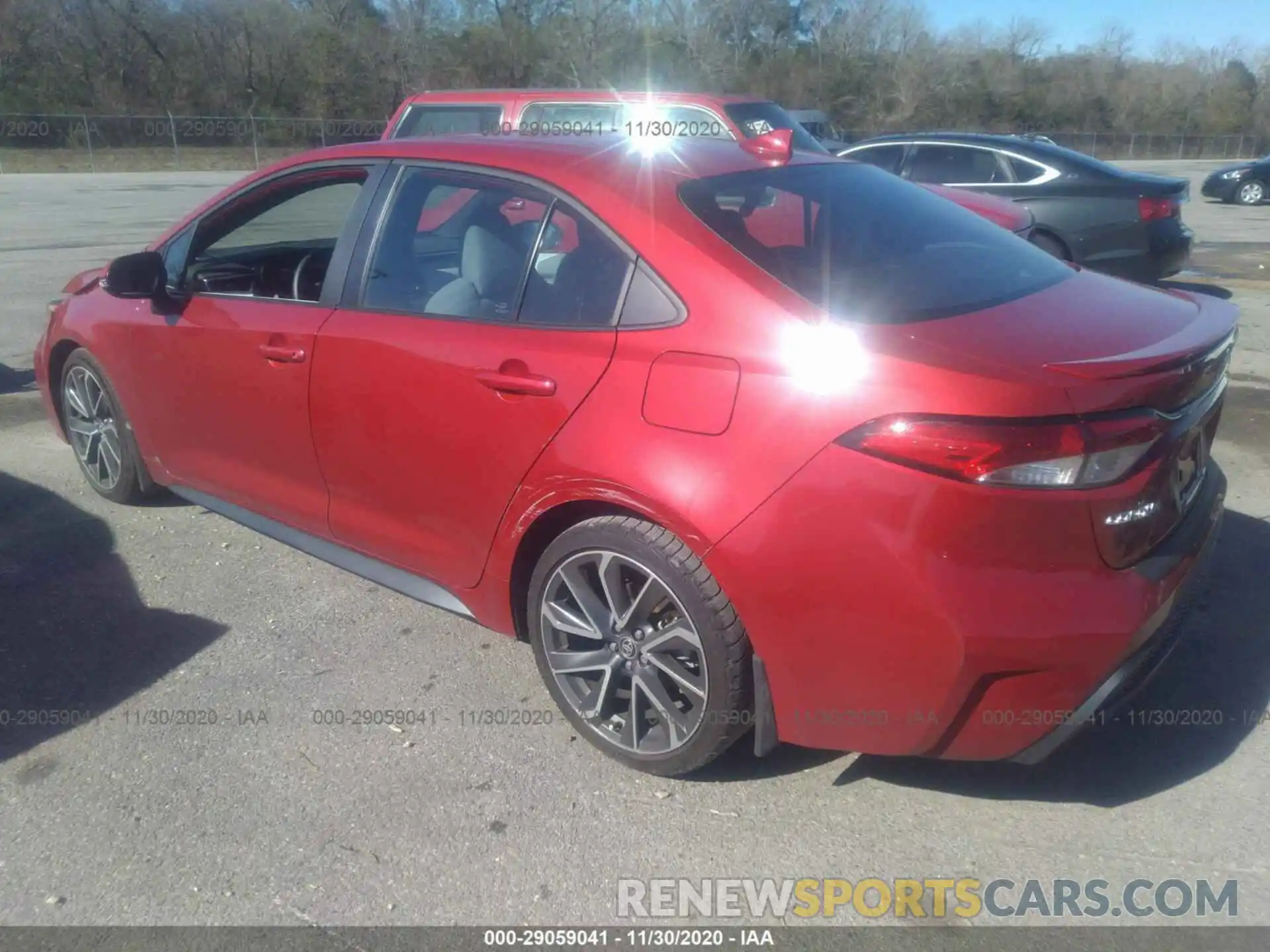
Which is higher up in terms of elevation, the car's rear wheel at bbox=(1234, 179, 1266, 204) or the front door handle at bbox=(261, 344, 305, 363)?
the front door handle at bbox=(261, 344, 305, 363)

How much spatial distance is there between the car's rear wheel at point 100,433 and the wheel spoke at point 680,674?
291cm

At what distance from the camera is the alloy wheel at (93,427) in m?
4.93

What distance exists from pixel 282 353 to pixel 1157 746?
9.97 feet

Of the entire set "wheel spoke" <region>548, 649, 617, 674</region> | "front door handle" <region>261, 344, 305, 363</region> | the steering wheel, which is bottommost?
"wheel spoke" <region>548, 649, 617, 674</region>

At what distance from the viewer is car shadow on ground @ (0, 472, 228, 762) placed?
3.55 metres

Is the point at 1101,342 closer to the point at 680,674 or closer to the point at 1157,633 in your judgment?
the point at 1157,633

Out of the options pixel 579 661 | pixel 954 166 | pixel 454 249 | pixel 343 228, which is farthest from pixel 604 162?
pixel 954 166

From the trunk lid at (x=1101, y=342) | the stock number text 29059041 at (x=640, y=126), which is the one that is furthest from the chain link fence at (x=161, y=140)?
the trunk lid at (x=1101, y=342)

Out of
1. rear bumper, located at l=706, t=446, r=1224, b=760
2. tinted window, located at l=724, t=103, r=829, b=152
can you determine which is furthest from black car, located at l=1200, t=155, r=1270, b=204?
rear bumper, located at l=706, t=446, r=1224, b=760

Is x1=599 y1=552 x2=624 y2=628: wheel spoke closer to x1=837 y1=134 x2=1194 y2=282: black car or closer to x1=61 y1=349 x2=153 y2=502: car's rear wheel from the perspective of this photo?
x1=61 y1=349 x2=153 y2=502: car's rear wheel

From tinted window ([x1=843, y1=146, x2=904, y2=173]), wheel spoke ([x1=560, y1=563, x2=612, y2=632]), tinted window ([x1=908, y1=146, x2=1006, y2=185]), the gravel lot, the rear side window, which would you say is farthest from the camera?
tinted window ([x1=843, y1=146, x2=904, y2=173])

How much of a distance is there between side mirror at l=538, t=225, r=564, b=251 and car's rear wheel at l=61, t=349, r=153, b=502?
2.48 metres

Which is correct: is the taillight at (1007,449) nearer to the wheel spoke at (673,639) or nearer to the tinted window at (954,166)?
the wheel spoke at (673,639)

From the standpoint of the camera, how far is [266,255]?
16.0 feet
